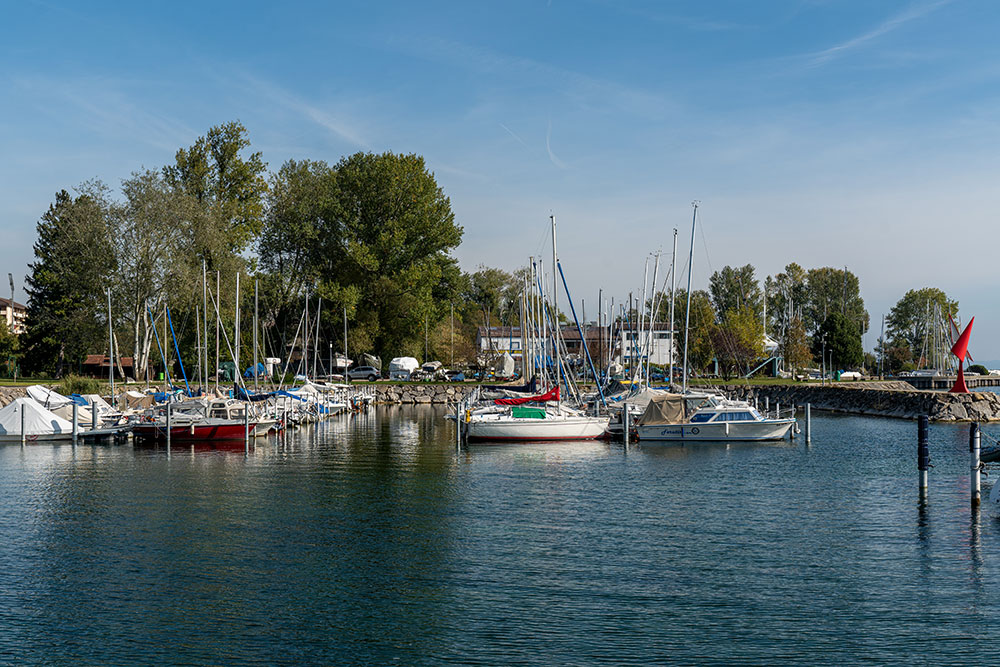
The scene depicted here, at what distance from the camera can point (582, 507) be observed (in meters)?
29.2

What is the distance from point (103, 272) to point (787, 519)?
63219mm

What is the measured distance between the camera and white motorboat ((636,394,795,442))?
1866 inches

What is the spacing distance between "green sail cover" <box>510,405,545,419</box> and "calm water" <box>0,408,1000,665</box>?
9.28m

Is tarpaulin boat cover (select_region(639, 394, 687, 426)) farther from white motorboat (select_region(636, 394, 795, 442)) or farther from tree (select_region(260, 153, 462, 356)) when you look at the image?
tree (select_region(260, 153, 462, 356))

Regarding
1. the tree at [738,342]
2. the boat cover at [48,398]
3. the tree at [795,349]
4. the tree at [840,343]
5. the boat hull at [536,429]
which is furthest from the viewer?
the tree at [840,343]

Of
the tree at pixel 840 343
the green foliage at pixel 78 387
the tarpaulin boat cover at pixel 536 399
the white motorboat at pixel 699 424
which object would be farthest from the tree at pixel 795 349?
the green foliage at pixel 78 387

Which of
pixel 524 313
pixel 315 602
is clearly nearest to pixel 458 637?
pixel 315 602

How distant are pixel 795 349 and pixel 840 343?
7.32m

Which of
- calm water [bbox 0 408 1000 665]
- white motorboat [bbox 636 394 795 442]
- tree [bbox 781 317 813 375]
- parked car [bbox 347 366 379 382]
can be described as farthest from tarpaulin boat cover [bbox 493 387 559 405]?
tree [bbox 781 317 813 375]

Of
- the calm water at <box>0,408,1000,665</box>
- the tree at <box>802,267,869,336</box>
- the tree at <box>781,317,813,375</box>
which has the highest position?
the tree at <box>802,267,869,336</box>

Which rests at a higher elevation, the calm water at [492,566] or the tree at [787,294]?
the tree at [787,294]

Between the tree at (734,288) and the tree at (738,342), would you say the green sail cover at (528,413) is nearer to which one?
the tree at (738,342)

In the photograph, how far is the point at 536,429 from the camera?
4712 cm

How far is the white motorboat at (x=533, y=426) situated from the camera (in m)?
47.1
